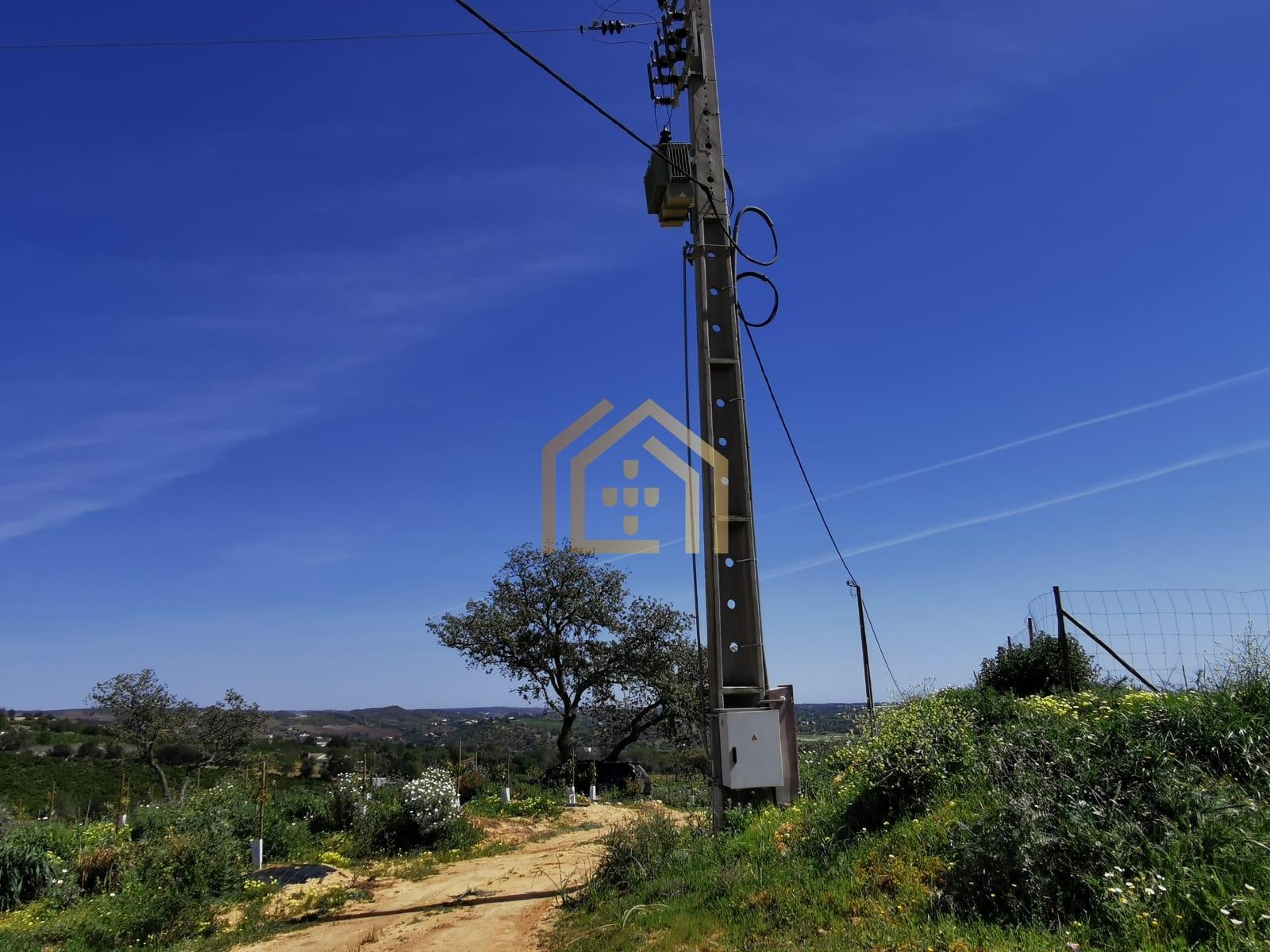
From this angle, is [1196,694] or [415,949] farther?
[415,949]

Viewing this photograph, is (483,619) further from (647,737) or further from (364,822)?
(364,822)

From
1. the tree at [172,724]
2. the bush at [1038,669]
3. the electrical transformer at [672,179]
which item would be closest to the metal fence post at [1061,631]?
the bush at [1038,669]

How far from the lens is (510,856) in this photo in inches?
472

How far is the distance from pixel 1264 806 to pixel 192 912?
9659 mm

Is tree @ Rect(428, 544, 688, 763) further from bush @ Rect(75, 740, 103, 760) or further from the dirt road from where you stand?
bush @ Rect(75, 740, 103, 760)

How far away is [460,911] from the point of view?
8.07 meters

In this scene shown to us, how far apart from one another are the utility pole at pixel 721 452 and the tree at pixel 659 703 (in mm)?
15796

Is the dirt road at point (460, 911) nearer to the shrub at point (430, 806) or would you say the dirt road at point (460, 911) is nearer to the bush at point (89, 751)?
the shrub at point (430, 806)

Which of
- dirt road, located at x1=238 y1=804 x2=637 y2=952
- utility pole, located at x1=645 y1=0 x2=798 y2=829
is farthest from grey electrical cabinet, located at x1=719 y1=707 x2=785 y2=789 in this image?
dirt road, located at x1=238 y1=804 x2=637 y2=952

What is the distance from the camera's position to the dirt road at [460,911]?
6918mm

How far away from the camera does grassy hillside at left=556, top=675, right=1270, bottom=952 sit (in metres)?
3.84

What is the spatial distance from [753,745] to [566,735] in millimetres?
16988

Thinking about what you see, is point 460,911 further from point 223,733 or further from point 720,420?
point 223,733

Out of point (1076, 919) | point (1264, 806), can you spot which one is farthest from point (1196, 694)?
point (1076, 919)
